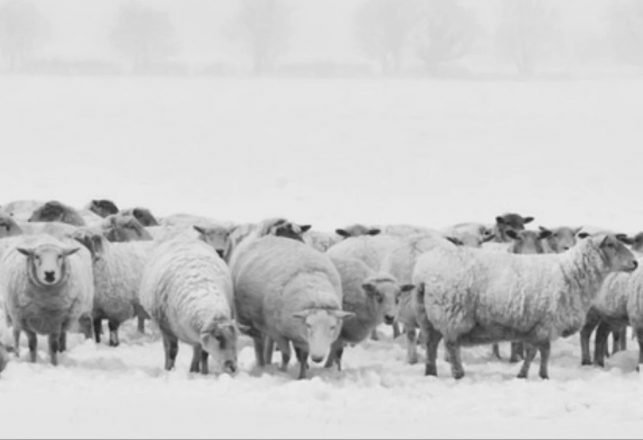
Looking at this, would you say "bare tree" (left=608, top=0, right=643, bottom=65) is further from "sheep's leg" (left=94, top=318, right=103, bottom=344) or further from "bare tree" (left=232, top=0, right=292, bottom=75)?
"sheep's leg" (left=94, top=318, right=103, bottom=344)

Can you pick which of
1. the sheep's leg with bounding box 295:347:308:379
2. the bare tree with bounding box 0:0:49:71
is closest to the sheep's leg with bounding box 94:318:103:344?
the sheep's leg with bounding box 295:347:308:379

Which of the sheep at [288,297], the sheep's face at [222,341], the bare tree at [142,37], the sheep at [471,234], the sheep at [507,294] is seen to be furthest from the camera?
the bare tree at [142,37]

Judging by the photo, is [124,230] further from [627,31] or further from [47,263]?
[627,31]

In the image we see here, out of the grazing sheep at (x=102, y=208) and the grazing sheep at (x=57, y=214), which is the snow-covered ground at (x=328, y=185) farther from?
the grazing sheep at (x=102, y=208)

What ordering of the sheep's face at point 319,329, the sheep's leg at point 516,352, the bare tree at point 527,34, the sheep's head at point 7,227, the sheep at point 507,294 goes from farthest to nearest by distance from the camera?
1. the bare tree at point 527,34
2. the sheep's head at point 7,227
3. the sheep's leg at point 516,352
4. the sheep at point 507,294
5. the sheep's face at point 319,329

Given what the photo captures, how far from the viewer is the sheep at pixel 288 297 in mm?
13219

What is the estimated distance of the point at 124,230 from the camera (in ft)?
64.0

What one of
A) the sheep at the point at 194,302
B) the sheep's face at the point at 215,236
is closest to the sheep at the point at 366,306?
the sheep at the point at 194,302

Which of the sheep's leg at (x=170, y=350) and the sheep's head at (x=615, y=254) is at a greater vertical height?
the sheep's head at (x=615, y=254)

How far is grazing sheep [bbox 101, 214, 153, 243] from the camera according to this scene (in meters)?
19.4

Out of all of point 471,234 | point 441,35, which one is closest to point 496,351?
point 471,234

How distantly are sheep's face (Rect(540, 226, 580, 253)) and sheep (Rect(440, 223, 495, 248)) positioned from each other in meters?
1.48

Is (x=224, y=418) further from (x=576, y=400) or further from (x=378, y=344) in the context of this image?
(x=378, y=344)

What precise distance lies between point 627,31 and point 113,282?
303 feet
